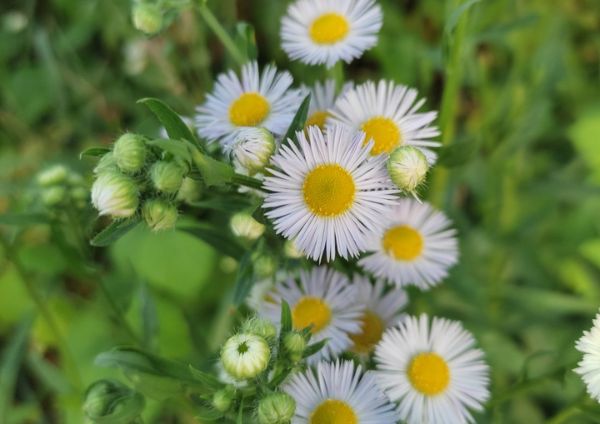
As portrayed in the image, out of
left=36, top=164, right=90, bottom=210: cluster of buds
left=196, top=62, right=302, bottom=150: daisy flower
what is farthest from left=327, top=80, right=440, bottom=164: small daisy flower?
left=36, top=164, right=90, bottom=210: cluster of buds

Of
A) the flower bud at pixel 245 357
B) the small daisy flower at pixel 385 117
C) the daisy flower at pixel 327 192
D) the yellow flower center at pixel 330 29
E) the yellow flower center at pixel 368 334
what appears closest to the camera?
the flower bud at pixel 245 357

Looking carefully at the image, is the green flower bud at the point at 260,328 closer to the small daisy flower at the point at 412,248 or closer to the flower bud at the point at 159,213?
the flower bud at the point at 159,213

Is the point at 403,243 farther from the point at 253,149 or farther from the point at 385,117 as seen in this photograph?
the point at 253,149

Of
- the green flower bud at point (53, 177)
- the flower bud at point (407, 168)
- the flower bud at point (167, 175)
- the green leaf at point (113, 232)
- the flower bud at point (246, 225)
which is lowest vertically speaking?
the green leaf at point (113, 232)

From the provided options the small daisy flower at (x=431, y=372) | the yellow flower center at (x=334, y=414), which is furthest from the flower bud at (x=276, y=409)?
the small daisy flower at (x=431, y=372)

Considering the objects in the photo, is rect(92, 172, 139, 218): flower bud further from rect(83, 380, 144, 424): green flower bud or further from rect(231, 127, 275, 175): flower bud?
rect(83, 380, 144, 424): green flower bud
